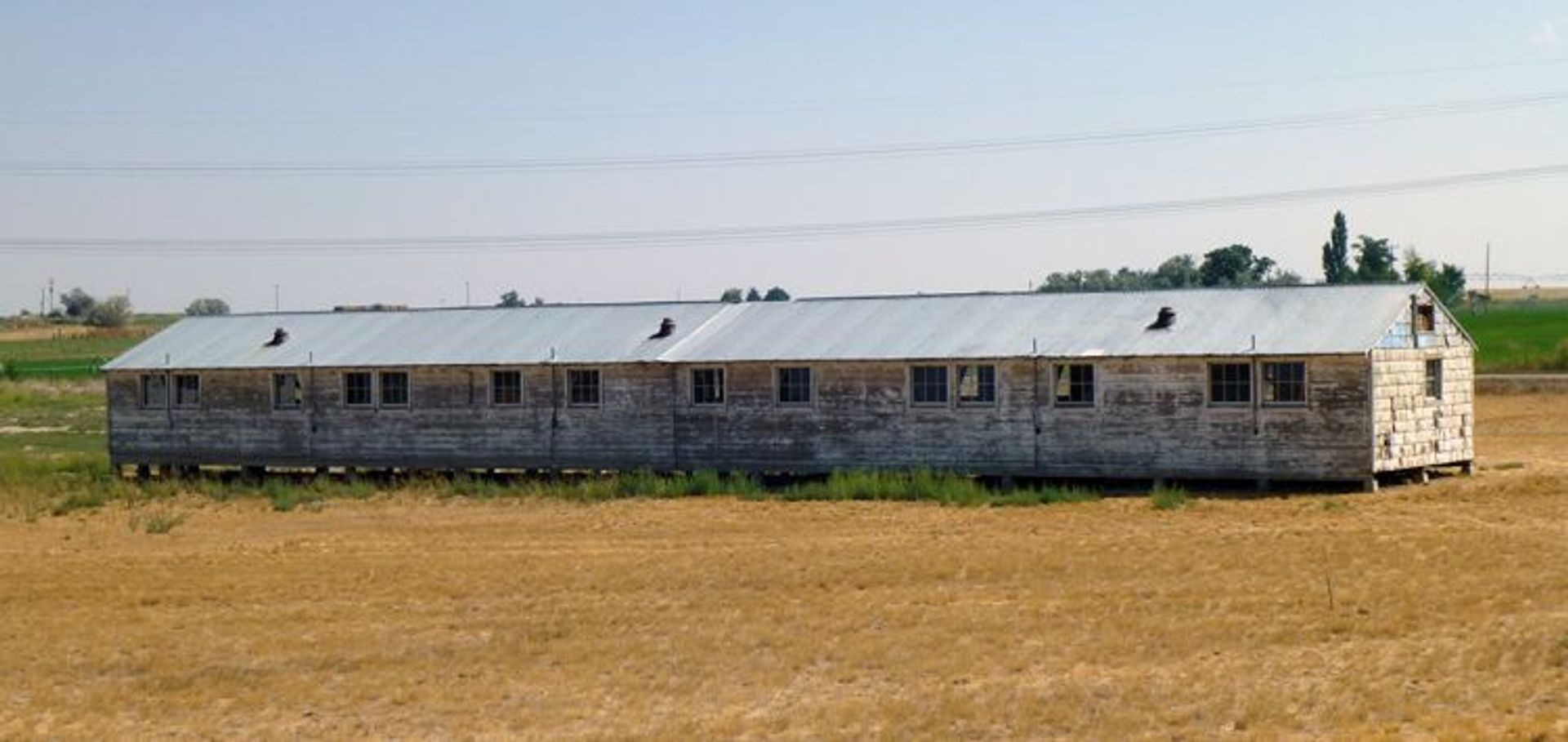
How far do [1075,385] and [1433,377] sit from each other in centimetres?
647

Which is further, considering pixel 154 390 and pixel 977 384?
pixel 154 390

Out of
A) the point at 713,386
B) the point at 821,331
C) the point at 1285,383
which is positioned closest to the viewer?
the point at 1285,383

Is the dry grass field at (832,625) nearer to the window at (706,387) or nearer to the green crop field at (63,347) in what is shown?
the window at (706,387)

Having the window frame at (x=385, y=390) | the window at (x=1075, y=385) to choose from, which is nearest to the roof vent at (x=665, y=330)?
the window frame at (x=385, y=390)

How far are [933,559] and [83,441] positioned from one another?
40.2 m

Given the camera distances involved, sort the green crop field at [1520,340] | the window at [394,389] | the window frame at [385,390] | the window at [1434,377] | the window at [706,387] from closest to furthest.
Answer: the window at [1434,377] → the window at [706,387] → the window frame at [385,390] → the window at [394,389] → the green crop field at [1520,340]

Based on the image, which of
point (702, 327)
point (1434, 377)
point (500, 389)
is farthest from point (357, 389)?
point (1434, 377)

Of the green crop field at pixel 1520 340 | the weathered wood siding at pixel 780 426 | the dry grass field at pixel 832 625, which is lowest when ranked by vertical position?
the dry grass field at pixel 832 625

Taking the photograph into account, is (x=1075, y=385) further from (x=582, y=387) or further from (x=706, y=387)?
(x=582, y=387)

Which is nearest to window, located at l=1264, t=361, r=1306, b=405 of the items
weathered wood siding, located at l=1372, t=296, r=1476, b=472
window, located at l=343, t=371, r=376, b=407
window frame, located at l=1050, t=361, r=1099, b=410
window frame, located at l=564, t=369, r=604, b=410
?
weathered wood siding, located at l=1372, t=296, r=1476, b=472

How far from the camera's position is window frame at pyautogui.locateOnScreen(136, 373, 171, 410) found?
51.1 m

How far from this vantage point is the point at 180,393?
167ft

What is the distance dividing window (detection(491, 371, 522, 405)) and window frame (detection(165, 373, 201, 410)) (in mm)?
8193

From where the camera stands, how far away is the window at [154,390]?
51094 mm
